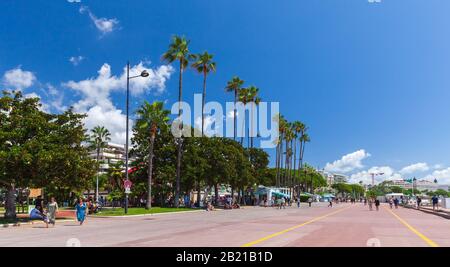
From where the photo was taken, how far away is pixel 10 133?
25.5m

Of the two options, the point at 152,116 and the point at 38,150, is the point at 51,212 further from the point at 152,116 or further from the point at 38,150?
the point at 152,116

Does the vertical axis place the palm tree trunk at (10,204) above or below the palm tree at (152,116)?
below

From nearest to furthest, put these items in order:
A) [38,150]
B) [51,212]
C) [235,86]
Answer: [51,212]
[38,150]
[235,86]

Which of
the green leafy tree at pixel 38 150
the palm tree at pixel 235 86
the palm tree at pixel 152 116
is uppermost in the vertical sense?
the palm tree at pixel 235 86

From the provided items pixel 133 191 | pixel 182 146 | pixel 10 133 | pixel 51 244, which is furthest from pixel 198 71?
pixel 51 244

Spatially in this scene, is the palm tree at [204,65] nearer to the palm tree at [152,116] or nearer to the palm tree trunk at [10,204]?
the palm tree at [152,116]

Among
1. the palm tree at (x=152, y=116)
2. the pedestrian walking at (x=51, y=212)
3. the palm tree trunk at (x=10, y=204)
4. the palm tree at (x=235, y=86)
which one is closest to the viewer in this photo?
the pedestrian walking at (x=51, y=212)

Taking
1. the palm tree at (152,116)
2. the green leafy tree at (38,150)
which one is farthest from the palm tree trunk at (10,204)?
the palm tree at (152,116)

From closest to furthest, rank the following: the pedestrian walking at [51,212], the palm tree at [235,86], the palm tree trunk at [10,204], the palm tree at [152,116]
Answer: the pedestrian walking at [51,212] < the palm tree trunk at [10,204] < the palm tree at [152,116] < the palm tree at [235,86]

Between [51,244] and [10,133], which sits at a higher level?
[10,133]

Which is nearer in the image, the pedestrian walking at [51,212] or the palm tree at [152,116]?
the pedestrian walking at [51,212]

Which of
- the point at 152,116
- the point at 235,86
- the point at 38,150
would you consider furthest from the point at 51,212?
the point at 235,86
